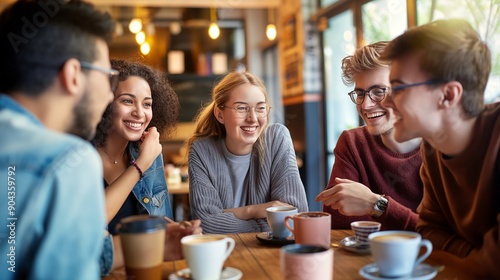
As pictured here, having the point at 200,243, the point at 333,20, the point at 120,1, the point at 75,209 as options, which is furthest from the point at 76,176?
the point at 120,1

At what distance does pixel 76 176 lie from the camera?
2.57 feet

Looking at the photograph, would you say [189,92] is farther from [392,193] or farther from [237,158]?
[392,193]

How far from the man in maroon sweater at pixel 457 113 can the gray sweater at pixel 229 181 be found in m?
0.91

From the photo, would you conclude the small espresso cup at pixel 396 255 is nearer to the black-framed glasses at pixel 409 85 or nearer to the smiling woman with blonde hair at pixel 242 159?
the black-framed glasses at pixel 409 85

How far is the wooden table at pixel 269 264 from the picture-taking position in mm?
1168

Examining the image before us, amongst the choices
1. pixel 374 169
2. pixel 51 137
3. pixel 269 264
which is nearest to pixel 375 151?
pixel 374 169

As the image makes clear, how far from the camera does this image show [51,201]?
77 cm

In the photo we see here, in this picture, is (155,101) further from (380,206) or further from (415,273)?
(415,273)

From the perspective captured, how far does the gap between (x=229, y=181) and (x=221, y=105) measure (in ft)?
1.22

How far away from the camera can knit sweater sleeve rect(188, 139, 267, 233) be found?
6.59 ft

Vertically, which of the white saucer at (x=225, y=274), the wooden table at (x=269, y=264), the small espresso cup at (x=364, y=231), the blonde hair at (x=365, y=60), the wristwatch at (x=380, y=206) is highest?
the blonde hair at (x=365, y=60)

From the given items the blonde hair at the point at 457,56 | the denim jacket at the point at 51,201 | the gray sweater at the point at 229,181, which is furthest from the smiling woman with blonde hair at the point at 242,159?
the denim jacket at the point at 51,201

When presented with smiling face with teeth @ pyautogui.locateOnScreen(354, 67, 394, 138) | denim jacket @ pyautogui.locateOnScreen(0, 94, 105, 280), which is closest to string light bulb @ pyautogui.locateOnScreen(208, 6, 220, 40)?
smiling face with teeth @ pyautogui.locateOnScreen(354, 67, 394, 138)

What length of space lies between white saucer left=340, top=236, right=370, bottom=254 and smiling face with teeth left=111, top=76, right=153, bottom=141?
1.02 metres
